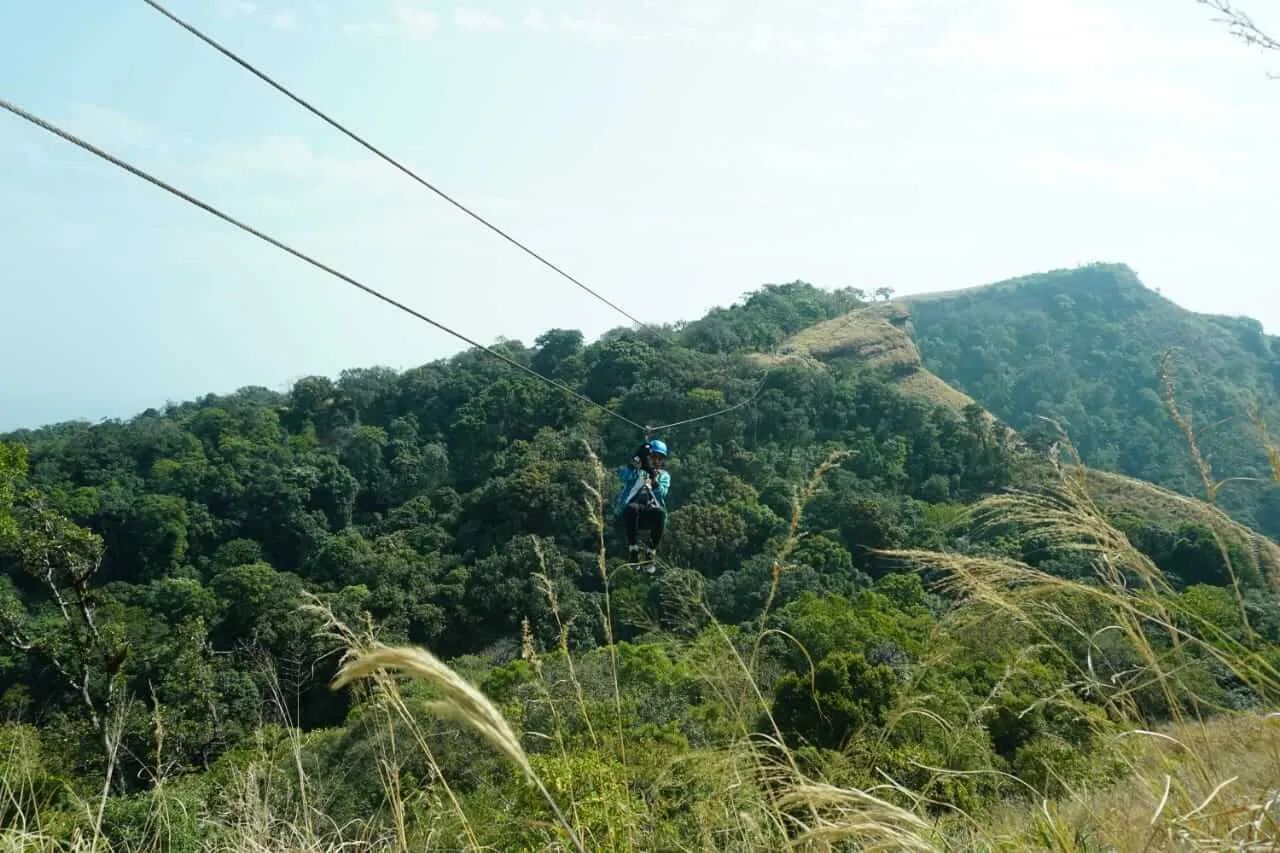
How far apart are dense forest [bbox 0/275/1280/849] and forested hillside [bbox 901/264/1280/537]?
0.44 meters

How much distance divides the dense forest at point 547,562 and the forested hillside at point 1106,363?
1.45ft

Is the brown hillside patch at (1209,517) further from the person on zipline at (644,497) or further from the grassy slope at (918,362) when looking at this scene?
the person on zipline at (644,497)

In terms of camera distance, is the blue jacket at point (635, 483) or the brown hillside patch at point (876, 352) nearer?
the blue jacket at point (635, 483)

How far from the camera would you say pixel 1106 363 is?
5603cm

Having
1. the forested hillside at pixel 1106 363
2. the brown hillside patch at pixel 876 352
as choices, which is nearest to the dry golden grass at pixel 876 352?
the brown hillside patch at pixel 876 352

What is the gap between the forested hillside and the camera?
129 ft

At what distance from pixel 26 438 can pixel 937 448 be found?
1411 inches

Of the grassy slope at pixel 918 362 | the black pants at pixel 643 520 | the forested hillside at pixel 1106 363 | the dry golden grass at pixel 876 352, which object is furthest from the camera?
the forested hillside at pixel 1106 363

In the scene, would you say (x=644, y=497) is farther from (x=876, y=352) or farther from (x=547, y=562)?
(x=876, y=352)

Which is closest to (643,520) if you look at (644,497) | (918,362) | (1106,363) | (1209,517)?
(644,497)

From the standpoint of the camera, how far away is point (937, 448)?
31609mm

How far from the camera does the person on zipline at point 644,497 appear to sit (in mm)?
8195

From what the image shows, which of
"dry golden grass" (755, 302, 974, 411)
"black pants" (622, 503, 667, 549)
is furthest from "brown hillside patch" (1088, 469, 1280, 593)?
"dry golden grass" (755, 302, 974, 411)

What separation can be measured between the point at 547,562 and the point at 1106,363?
4347 centimetres
